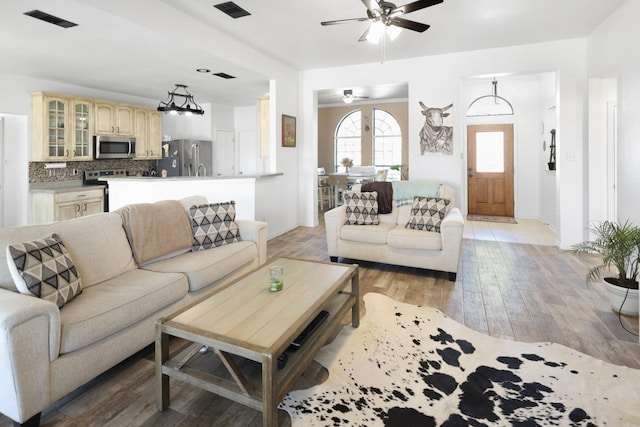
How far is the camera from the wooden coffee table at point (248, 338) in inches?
59.7

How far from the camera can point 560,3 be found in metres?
3.72

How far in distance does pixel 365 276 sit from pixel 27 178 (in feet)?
18.0

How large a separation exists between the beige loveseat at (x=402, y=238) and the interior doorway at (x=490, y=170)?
413cm

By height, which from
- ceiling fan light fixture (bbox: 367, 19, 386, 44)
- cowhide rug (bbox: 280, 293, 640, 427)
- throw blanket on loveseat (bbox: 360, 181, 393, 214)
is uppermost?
ceiling fan light fixture (bbox: 367, 19, 386, 44)

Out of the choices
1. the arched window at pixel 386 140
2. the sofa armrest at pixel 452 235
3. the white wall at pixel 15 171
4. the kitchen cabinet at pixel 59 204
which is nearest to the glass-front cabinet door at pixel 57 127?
the white wall at pixel 15 171

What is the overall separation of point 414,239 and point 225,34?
3.43 metres

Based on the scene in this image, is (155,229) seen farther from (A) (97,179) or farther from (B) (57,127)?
(B) (57,127)

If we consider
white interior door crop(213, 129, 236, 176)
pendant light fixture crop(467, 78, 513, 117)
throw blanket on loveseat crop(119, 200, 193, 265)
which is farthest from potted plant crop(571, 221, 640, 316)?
white interior door crop(213, 129, 236, 176)

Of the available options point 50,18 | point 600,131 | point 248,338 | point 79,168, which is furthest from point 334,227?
point 79,168

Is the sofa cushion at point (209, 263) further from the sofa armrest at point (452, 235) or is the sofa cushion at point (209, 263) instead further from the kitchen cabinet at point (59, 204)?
the kitchen cabinet at point (59, 204)

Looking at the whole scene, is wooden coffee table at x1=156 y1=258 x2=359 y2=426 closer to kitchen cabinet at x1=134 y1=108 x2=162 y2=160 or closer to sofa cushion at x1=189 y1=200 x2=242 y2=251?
sofa cushion at x1=189 y1=200 x2=242 y2=251

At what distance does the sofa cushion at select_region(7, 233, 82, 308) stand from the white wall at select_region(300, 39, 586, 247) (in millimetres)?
4769

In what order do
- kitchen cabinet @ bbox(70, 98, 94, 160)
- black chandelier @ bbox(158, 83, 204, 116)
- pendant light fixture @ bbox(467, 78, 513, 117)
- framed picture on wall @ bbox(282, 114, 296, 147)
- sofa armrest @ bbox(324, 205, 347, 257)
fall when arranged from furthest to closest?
pendant light fixture @ bbox(467, 78, 513, 117) < framed picture on wall @ bbox(282, 114, 296, 147) < kitchen cabinet @ bbox(70, 98, 94, 160) < black chandelier @ bbox(158, 83, 204, 116) < sofa armrest @ bbox(324, 205, 347, 257)

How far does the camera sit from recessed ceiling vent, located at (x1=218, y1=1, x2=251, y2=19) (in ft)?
11.8
